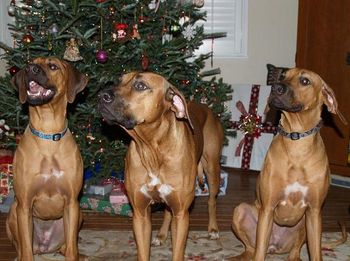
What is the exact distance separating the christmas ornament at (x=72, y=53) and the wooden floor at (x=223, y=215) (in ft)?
4.41

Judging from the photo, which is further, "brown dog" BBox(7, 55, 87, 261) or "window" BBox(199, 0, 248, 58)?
"window" BBox(199, 0, 248, 58)

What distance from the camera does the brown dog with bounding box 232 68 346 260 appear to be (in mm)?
3197

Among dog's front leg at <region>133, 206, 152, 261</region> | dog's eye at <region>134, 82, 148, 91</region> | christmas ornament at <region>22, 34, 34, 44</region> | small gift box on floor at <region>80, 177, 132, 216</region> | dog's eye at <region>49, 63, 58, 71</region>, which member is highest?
christmas ornament at <region>22, 34, 34, 44</region>

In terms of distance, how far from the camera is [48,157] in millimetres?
3244

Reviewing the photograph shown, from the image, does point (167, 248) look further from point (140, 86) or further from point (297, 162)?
point (140, 86)

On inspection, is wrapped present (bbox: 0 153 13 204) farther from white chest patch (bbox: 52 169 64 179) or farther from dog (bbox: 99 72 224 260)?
dog (bbox: 99 72 224 260)

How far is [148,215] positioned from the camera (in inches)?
133

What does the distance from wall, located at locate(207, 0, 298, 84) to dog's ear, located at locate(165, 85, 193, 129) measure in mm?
3673

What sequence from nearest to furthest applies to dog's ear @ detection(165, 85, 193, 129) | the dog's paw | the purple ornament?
dog's ear @ detection(165, 85, 193, 129), the dog's paw, the purple ornament

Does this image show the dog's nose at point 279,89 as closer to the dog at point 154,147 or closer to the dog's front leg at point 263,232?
the dog at point 154,147

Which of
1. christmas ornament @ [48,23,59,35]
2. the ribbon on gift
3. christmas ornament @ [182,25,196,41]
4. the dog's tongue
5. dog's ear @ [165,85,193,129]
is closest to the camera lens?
dog's ear @ [165,85,193,129]

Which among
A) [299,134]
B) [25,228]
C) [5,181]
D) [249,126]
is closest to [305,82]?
[299,134]

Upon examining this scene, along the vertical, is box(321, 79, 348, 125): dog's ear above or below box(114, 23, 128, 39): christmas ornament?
below

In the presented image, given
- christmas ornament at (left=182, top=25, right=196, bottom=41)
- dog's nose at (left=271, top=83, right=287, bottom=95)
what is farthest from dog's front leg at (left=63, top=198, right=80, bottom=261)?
christmas ornament at (left=182, top=25, right=196, bottom=41)
